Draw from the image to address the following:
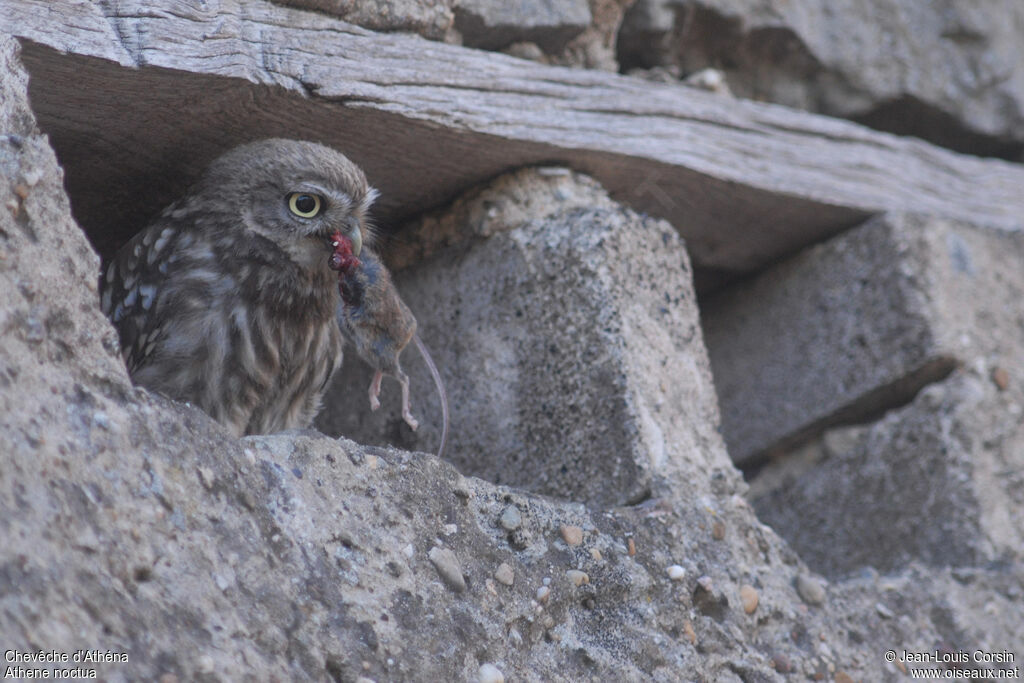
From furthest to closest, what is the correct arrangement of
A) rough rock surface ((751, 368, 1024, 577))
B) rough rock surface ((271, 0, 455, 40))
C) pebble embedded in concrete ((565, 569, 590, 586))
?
rough rock surface ((751, 368, 1024, 577)), rough rock surface ((271, 0, 455, 40)), pebble embedded in concrete ((565, 569, 590, 586))

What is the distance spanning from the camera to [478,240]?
3.09 m

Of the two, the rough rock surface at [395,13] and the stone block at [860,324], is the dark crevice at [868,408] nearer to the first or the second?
the stone block at [860,324]

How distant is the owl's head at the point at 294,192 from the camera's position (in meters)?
2.61

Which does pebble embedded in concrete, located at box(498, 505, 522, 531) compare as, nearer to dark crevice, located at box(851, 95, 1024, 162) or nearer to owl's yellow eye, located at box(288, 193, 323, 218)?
owl's yellow eye, located at box(288, 193, 323, 218)

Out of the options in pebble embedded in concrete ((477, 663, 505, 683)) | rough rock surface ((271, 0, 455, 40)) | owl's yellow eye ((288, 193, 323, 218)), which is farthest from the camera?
owl's yellow eye ((288, 193, 323, 218))

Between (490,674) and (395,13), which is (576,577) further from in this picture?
(395,13)

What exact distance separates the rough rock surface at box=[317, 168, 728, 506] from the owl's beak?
44cm

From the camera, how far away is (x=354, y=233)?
271cm

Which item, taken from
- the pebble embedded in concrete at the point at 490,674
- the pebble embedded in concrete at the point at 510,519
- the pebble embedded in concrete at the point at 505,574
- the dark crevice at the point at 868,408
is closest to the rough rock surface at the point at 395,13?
the pebble embedded in concrete at the point at 510,519

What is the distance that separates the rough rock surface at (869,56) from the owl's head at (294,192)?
4.10 feet

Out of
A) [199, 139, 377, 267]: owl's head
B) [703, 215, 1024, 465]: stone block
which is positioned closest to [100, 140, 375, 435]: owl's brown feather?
[199, 139, 377, 267]: owl's head

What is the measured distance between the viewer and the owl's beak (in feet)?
8.78

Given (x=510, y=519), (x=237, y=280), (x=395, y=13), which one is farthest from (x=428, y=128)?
(x=510, y=519)

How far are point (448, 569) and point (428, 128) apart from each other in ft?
3.60
